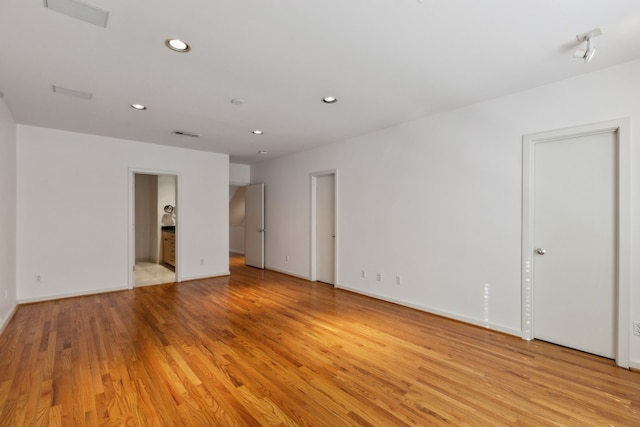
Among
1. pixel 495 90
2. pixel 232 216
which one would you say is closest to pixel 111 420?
pixel 495 90

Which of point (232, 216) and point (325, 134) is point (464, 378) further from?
point (232, 216)

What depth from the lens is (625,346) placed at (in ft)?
8.45

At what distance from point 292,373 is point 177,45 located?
9.00 ft

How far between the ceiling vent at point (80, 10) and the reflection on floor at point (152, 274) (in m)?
4.81

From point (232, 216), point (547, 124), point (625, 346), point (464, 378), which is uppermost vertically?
point (547, 124)

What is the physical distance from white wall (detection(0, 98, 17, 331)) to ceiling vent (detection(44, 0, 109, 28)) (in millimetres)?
2406

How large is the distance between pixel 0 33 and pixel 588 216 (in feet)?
16.5

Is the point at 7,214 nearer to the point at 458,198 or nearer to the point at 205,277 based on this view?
the point at 205,277

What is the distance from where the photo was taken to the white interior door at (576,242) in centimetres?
273

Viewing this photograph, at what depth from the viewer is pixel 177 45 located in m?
2.28

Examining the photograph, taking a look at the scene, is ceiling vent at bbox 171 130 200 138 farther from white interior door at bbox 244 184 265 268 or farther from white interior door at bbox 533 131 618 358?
white interior door at bbox 533 131 618 358

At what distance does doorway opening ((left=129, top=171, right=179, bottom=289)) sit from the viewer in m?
7.43

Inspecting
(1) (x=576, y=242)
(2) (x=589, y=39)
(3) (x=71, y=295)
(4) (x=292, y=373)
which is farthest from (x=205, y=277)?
(2) (x=589, y=39)

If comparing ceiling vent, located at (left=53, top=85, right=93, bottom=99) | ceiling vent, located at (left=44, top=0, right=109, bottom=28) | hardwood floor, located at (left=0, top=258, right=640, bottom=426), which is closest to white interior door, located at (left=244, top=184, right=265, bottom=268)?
hardwood floor, located at (left=0, top=258, right=640, bottom=426)
